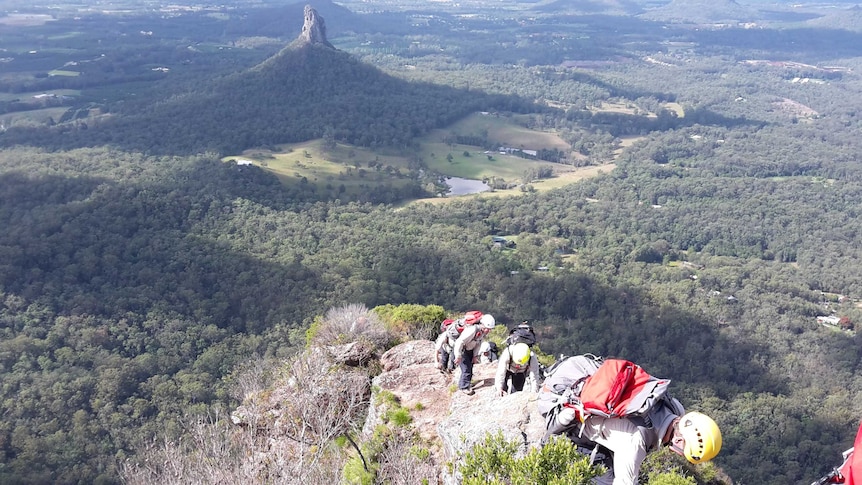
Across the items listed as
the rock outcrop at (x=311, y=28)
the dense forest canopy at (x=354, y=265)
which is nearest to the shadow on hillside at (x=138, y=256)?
the dense forest canopy at (x=354, y=265)

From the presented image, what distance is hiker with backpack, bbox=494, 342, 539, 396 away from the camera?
→ 11.5 metres

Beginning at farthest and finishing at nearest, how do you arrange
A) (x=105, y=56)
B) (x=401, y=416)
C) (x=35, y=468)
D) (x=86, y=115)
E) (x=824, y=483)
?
(x=105, y=56)
(x=86, y=115)
(x=35, y=468)
(x=401, y=416)
(x=824, y=483)

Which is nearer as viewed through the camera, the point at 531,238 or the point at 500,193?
the point at 531,238

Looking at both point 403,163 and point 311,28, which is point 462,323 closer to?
point 403,163

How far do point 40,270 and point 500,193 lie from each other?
66.2 m

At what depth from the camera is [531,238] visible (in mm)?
81125

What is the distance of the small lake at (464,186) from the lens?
334 ft

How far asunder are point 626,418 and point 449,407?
723 centimetres

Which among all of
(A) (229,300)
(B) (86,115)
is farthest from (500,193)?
(B) (86,115)

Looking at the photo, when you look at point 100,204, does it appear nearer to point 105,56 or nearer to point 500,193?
point 500,193

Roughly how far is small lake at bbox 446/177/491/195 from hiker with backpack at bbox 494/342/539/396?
8798 centimetres

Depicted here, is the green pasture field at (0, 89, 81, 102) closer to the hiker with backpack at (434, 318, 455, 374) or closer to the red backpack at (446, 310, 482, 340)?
the hiker with backpack at (434, 318, 455, 374)

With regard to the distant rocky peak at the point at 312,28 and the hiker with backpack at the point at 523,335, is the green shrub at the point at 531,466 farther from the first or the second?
the distant rocky peak at the point at 312,28

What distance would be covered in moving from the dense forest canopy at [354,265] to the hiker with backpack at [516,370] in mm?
22970
